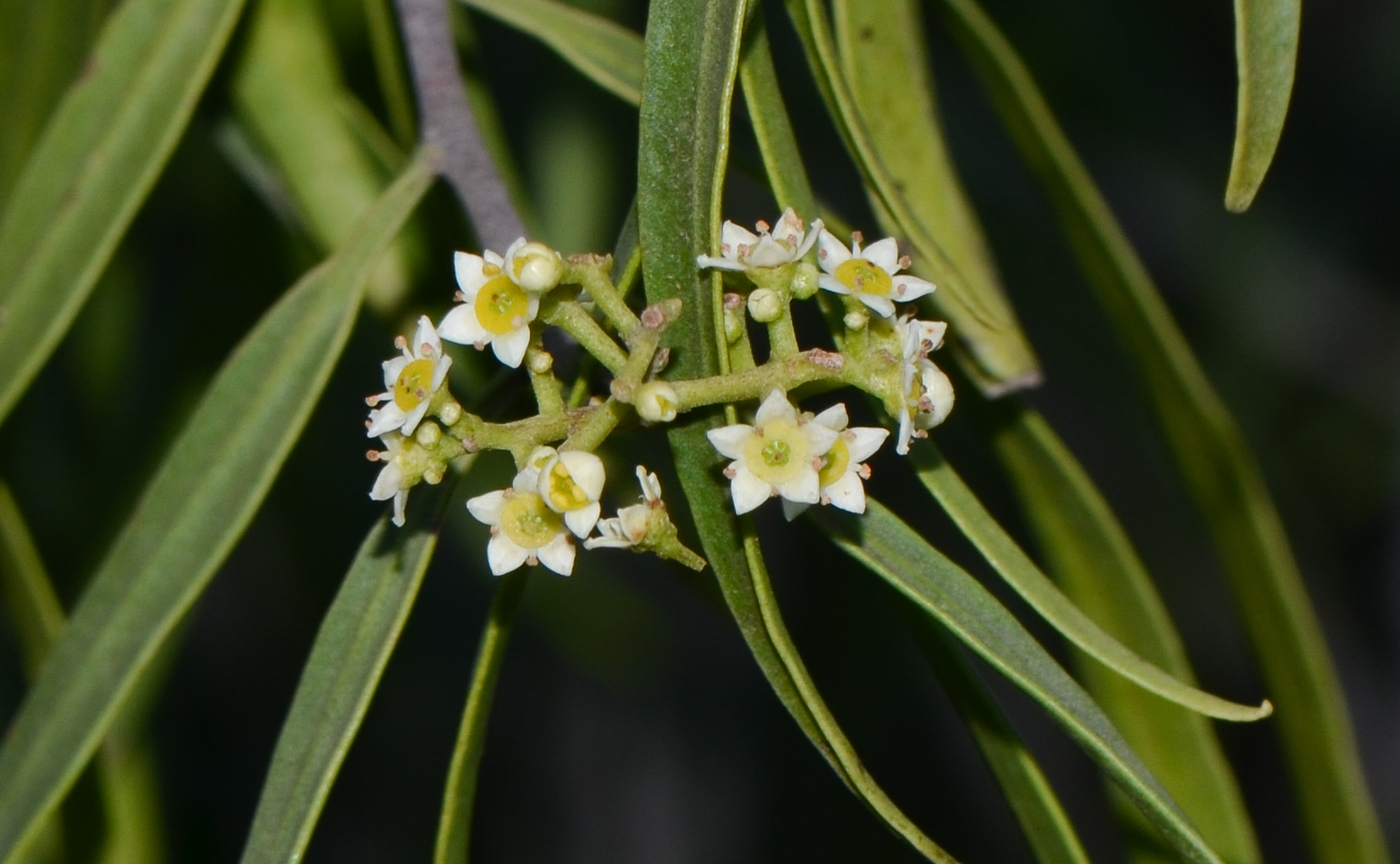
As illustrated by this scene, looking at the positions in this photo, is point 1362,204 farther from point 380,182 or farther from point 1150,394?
point 380,182

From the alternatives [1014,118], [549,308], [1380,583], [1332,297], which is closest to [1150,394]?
[1014,118]

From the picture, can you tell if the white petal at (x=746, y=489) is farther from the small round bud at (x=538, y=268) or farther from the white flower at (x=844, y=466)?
the small round bud at (x=538, y=268)

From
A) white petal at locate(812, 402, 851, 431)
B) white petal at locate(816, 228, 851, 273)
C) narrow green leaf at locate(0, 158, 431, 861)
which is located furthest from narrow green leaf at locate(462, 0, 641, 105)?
white petal at locate(812, 402, 851, 431)

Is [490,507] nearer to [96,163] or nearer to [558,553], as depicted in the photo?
[558,553]

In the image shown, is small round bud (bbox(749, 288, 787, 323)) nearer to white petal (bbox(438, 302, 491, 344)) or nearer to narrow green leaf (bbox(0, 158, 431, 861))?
white petal (bbox(438, 302, 491, 344))

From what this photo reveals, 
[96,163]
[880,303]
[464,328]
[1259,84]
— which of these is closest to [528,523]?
[464,328]

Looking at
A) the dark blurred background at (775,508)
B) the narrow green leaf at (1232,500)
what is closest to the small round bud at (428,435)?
the narrow green leaf at (1232,500)
